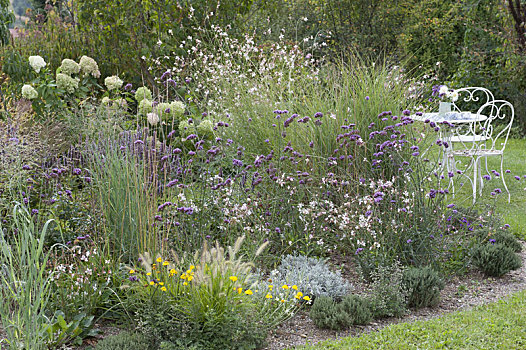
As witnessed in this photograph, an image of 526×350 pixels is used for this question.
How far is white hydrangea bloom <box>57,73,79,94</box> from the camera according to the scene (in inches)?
241

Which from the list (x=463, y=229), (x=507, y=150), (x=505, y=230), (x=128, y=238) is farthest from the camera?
(x=507, y=150)

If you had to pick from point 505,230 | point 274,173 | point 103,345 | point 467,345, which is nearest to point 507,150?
point 505,230

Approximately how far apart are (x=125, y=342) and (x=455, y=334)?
1.87 m

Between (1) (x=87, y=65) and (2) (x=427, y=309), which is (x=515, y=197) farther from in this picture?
(1) (x=87, y=65)

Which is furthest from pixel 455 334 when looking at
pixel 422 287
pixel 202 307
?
pixel 202 307

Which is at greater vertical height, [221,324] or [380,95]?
[380,95]

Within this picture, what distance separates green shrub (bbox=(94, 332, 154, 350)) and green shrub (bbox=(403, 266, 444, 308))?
5.66 feet

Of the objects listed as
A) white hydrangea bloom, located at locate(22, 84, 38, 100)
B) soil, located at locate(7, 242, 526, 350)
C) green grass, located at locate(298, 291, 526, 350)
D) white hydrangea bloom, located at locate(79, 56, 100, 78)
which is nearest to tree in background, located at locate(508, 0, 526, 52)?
soil, located at locate(7, 242, 526, 350)

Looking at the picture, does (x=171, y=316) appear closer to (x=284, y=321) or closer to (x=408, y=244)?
(x=284, y=321)

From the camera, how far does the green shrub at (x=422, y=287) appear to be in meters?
3.54

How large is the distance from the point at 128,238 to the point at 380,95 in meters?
2.57

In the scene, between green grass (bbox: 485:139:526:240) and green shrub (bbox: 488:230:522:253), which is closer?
green shrub (bbox: 488:230:522:253)

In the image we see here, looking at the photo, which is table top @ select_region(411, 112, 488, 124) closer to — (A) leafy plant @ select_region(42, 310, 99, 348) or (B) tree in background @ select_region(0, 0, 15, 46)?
(A) leafy plant @ select_region(42, 310, 99, 348)

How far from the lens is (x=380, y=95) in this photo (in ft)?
15.7
